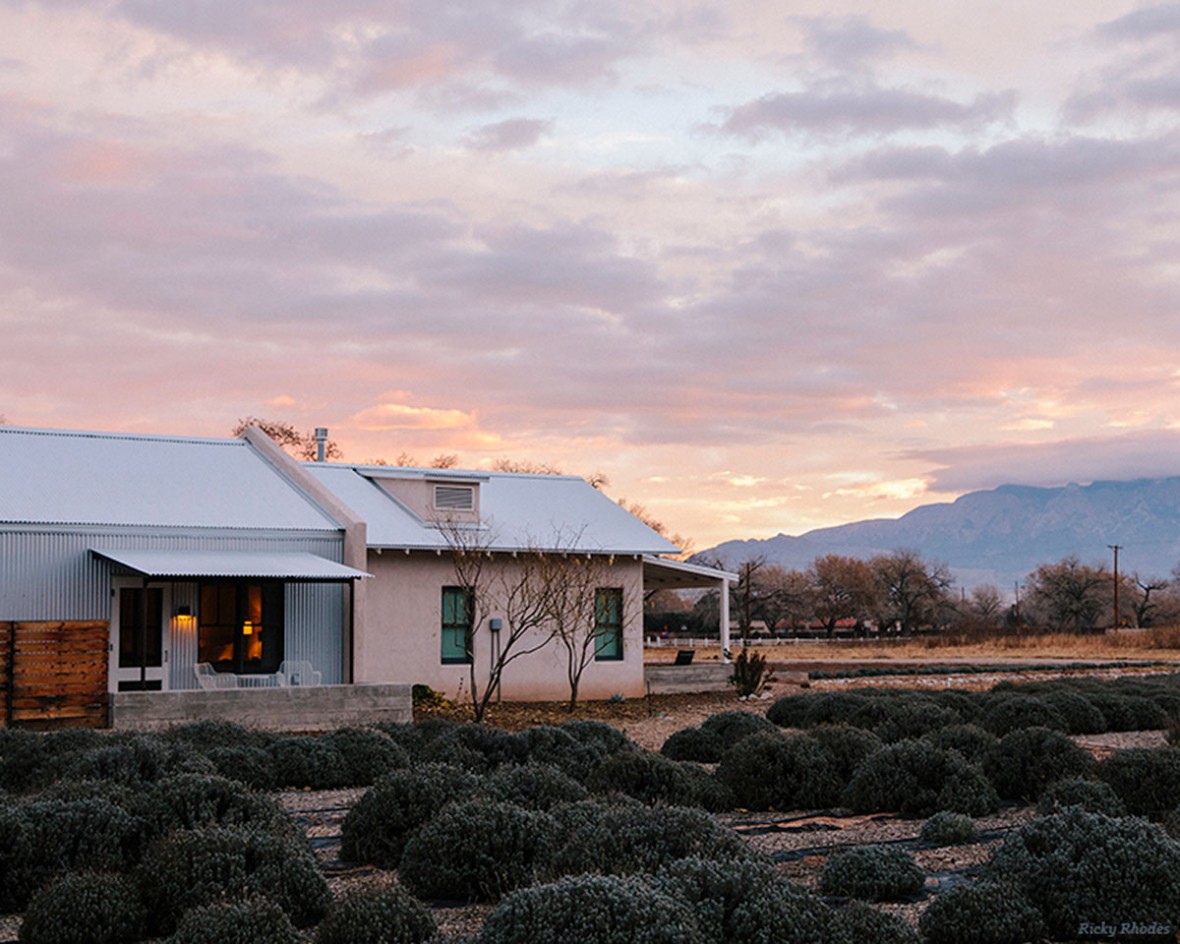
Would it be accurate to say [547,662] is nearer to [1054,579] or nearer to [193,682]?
[193,682]

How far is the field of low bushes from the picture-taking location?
20.5 feet

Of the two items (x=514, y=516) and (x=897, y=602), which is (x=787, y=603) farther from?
(x=514, y=516)

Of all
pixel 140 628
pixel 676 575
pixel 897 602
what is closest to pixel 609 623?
pixel 676 575

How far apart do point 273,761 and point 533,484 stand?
16.6 meters

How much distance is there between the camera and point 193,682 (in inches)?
846

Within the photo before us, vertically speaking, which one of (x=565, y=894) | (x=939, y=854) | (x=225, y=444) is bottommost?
(x=939, y=854)

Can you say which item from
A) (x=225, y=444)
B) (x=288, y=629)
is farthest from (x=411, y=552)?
(x=225, y=444)

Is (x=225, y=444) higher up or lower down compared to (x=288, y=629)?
higher up

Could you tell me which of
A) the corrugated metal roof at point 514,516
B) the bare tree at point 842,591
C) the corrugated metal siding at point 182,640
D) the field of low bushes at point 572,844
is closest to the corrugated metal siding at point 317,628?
the corrugated metal roof at point 514,516

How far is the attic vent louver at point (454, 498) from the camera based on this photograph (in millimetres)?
25641

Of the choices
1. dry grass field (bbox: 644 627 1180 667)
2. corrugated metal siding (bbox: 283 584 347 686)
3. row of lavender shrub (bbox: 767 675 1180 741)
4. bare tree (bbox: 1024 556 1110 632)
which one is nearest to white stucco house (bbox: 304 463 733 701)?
corrugated metal siding (bbox: 283 584 347 686)

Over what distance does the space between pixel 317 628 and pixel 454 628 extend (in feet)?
9.27

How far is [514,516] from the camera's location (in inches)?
1065

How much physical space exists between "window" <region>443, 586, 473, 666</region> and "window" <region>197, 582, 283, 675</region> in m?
3.25
